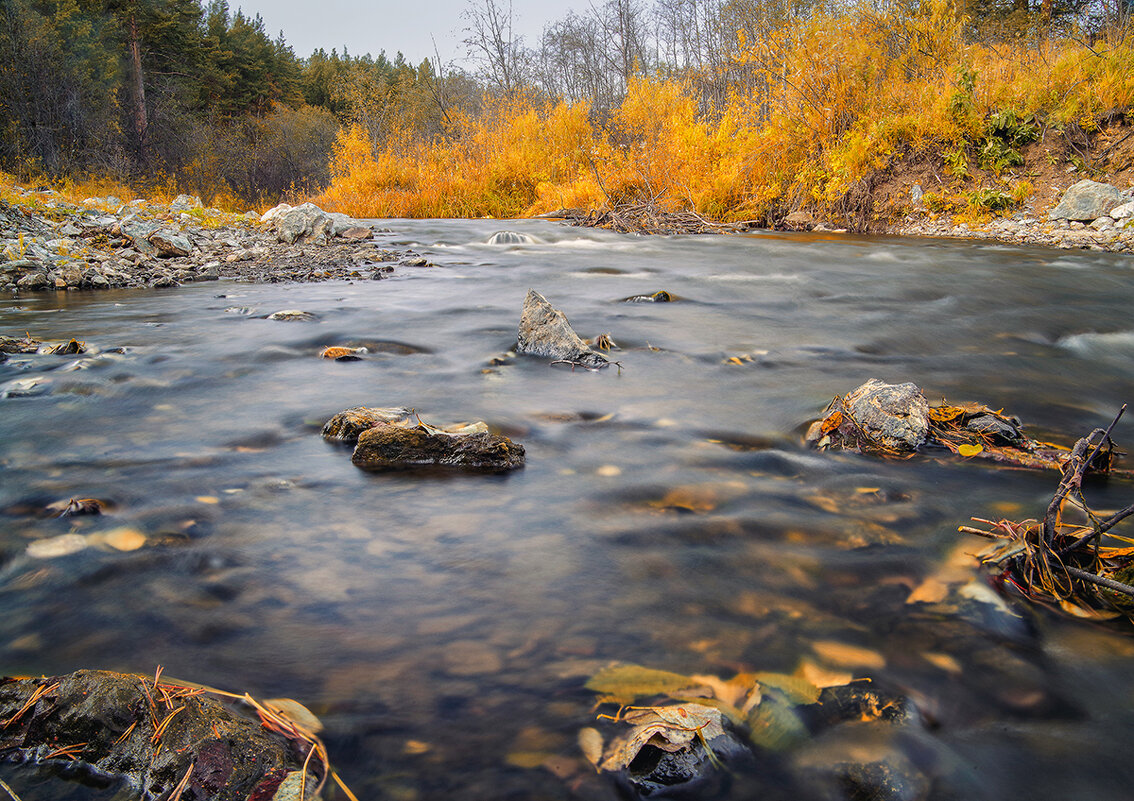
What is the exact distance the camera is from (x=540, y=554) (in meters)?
1.74

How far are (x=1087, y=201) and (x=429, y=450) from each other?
975cm

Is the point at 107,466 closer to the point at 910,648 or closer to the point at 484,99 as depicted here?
the point at 910,648

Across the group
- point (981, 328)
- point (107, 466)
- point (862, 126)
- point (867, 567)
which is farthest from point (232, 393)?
point (862, 126)

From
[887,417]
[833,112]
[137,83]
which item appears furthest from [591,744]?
[137,83]

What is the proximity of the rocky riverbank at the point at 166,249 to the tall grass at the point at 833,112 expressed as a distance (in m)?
5.51

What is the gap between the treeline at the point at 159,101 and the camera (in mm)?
16516

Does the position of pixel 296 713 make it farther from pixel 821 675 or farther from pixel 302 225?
pixel 302 225

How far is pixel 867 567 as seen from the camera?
1.63 meters

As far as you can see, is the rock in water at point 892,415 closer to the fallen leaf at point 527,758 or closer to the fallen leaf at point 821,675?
the fallen leaf at point 821,675

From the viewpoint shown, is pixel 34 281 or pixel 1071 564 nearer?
pixel 1071 564

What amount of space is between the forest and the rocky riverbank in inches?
211

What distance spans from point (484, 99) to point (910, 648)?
1782 cm

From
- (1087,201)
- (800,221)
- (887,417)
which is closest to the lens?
(887,417)

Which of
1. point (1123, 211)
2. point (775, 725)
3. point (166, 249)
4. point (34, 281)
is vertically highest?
point (1123, 211)
